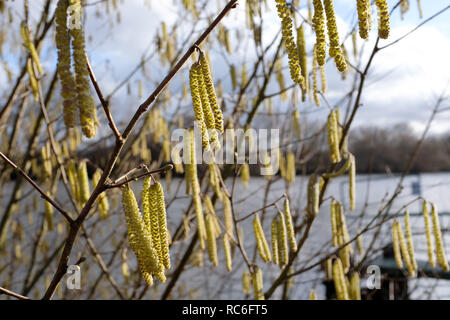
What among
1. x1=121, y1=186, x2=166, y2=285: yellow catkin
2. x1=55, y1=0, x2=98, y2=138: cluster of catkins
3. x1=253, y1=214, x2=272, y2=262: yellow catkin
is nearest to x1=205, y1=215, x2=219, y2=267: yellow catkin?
x1=253, y1=214, x2=272, y2=262: yellow catkin

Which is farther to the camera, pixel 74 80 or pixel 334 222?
pixel 334 222

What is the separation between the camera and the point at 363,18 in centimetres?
40

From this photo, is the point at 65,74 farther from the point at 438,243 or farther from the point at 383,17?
the point at 438,243

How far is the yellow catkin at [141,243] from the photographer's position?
1.41 feet

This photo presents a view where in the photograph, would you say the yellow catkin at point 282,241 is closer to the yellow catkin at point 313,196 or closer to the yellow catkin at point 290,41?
the yellow catkin at point 313,196

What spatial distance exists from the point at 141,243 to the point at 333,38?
27 centimetres

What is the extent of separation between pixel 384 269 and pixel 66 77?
333cm

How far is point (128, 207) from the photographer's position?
0.44 meters

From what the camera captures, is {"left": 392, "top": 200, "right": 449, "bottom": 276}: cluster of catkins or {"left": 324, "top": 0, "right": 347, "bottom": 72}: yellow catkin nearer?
{"left": 324, "top": 0, "right": 347, "bottom": 72}: yellow catkin

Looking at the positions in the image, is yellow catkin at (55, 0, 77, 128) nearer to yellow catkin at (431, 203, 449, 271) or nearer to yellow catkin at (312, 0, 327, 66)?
yellow catkin at (312, 0, 327, 66)

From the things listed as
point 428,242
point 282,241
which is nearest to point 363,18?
point 282,241

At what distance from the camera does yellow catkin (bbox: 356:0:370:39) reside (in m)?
0.40

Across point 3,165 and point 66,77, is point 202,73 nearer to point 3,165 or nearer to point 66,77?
point 66,77

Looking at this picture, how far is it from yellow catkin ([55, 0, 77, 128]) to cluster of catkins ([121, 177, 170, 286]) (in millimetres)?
107
